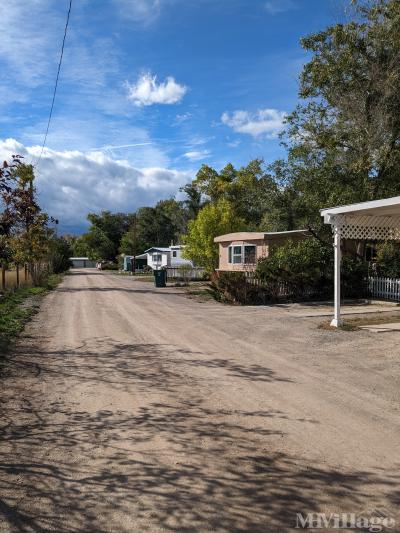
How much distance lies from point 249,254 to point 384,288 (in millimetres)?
9051

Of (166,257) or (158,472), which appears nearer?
(158,472)

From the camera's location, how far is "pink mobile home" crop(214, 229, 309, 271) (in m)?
24.3

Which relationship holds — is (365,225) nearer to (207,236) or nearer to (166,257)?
(207,236)

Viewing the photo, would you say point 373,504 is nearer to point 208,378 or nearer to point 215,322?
point 208,378

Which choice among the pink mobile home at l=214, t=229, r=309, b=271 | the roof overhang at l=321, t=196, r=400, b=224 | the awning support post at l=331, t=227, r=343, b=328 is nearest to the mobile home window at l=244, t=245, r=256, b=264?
the pink mobile home at l=214, t=229, r=309, b=271

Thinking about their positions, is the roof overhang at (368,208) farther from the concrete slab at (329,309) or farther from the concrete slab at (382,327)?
the concrete slab at (329,309)

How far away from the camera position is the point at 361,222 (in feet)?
44.6

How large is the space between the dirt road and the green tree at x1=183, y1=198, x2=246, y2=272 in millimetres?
22733

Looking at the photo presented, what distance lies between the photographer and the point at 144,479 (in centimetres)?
383

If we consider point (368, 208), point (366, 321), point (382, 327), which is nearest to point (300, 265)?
point (366, 321)

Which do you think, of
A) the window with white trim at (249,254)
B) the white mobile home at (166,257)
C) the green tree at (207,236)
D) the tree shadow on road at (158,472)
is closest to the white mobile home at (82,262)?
the white mobile home at (166,257)

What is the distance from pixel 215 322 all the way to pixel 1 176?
7.32 metres

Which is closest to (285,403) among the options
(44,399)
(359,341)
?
(44,399)

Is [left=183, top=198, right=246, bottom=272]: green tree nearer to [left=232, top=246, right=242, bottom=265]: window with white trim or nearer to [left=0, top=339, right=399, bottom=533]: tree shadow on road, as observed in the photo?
[left=232, top=246, right=242, bottom=265]: window with white trim
